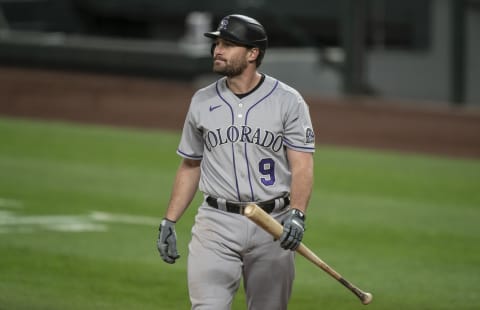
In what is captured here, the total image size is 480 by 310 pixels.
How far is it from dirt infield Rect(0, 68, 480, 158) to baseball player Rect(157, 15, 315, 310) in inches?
391

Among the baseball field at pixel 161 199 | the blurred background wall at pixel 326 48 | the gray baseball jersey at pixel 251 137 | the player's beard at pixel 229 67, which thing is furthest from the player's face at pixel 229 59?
the blurred background wall at pixel 326 48

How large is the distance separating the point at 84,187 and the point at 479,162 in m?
5.36

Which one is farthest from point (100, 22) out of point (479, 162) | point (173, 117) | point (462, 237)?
point (462, 237)

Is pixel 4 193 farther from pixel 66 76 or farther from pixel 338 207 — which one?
pixel 66 76

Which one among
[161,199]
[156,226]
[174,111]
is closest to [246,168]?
[156,226]

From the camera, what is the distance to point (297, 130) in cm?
604

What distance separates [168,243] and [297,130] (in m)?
0.91

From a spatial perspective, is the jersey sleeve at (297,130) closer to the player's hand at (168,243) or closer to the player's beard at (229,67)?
the player's beard at (229,67)

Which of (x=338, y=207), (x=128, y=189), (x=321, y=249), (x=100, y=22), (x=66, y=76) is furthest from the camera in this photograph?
(x=100, y=22)

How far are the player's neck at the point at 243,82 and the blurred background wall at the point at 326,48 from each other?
10.9 metres

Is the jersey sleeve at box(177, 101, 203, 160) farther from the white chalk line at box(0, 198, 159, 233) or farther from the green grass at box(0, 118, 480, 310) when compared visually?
the white chalk line at box(0, 198, 159, 233)

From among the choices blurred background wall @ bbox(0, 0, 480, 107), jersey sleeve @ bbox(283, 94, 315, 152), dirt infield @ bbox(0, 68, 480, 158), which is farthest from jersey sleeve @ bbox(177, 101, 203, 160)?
blurred background wall @ bbox(0, 0, 480, 107)

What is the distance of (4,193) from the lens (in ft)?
41.2

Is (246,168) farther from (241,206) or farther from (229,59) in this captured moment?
(229,59)
